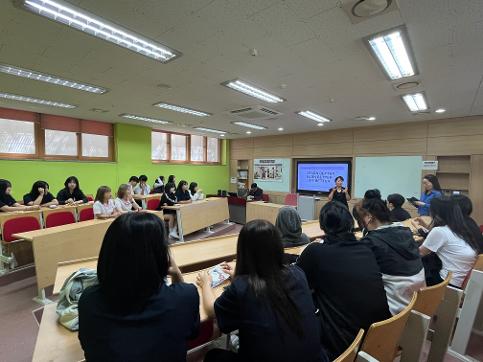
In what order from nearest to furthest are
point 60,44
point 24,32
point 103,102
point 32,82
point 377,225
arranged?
point 377,225 → point 24,32 → point 60,44 → point 32,82 → point 103,102

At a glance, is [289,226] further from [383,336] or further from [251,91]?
[251,91]

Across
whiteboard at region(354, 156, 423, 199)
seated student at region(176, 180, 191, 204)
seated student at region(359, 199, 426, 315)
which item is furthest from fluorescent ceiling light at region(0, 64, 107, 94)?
whiteboard at region(354, 156, 423, 199)

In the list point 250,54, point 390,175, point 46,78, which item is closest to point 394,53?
point 250,54

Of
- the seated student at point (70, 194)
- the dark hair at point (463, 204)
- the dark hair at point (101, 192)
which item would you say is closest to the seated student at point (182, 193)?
the seated student at point (70, 194)

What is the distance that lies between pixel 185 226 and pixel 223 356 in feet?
14.3

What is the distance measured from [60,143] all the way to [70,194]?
207 centimetres

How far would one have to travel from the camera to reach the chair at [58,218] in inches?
151

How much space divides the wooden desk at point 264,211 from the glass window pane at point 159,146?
3666mm

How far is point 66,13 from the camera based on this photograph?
210cm

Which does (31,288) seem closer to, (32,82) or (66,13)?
(32,82)

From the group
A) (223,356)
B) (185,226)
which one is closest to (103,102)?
(185,226)

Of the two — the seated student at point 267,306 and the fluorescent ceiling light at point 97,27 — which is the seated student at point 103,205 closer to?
the fluorescent ceiling light at point 97,27

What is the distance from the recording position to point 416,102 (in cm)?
452

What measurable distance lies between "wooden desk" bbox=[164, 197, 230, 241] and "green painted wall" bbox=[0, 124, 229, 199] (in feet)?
8.35
